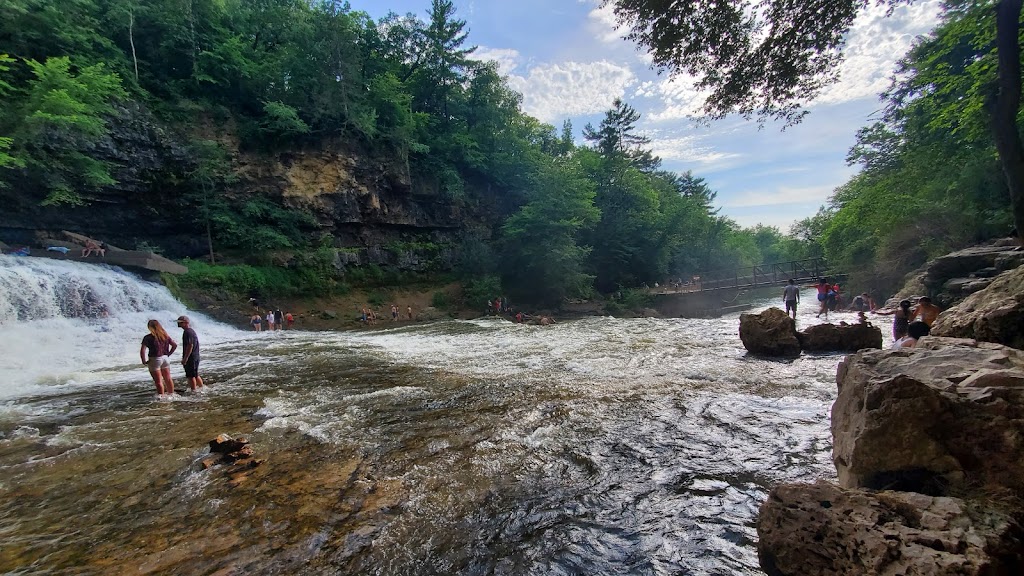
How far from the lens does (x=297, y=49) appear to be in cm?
2925

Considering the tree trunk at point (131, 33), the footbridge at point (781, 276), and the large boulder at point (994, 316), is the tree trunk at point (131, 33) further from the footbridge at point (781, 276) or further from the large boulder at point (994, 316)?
the footbridge at point (781, 276)

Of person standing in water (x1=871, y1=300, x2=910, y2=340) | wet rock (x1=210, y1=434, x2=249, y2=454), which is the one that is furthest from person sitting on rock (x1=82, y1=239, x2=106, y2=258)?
person standing in water (x1=871, y1=300, x2=910, y2=340)

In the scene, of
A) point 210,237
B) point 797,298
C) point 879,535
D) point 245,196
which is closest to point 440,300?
point 245,196

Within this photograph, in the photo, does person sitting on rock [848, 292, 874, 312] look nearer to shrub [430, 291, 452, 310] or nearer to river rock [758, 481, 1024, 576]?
river rock [758, 481, 1024, 576]

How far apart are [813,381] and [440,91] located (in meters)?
38.8

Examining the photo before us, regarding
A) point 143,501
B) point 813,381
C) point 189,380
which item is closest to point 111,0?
point 189,380

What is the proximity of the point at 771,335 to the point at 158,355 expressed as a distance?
12905 millimetres

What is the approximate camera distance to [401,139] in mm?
31172

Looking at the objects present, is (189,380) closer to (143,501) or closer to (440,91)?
(143,501)

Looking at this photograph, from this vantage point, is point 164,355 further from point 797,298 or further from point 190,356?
point 797,298

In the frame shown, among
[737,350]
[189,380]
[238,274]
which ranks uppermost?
[238,274]

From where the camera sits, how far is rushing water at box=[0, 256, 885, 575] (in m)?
2.83

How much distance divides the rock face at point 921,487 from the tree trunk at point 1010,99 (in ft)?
28.7

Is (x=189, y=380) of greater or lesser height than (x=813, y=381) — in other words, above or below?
above
